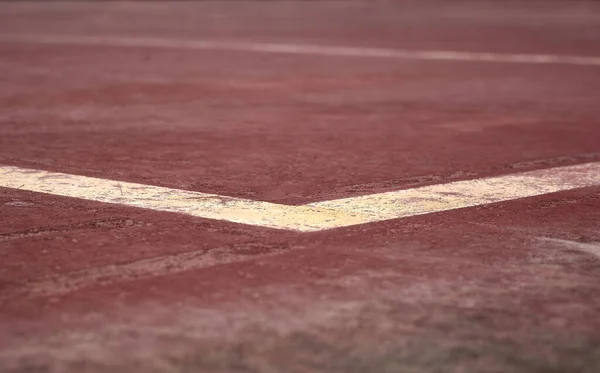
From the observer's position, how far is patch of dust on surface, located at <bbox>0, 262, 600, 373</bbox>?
230 cm

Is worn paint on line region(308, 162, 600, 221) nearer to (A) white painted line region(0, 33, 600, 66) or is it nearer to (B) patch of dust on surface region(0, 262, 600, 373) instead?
(B) patch of dust on surface region(0, 262, 600, 373)

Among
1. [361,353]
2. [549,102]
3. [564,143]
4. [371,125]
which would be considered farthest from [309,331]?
[549,102]

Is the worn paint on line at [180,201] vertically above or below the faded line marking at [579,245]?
below

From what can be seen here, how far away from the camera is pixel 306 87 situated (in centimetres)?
766

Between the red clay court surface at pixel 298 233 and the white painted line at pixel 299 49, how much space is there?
34 centimetres

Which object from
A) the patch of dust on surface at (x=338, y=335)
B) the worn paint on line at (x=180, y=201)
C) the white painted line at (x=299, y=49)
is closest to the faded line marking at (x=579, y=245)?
the patch of dust on surface at (x=338, y=335)

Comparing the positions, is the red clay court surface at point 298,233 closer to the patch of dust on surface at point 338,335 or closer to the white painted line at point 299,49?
the patch of dust on surface at point 338,335

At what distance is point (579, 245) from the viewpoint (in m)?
3.32

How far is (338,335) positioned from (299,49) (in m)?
8.62

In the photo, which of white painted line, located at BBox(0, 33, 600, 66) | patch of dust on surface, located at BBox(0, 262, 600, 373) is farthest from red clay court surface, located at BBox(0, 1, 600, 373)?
white painted line, located at BBox(0, 33, 600, 66)

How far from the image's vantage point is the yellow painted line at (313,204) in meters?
3.66

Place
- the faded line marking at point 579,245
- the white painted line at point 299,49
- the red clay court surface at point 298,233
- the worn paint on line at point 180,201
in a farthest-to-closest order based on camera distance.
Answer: the white painted line at point 299,49
the worn paint on line at point 180,201
the faded line marking at point 579,245
the red clay court surface at point 298,233

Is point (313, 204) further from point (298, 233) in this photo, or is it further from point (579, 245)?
point (579, 245)

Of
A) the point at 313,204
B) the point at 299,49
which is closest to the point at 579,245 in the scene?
the point at 313,204
